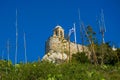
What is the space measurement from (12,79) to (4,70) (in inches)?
113

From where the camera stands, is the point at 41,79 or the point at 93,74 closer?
the point at 41,79

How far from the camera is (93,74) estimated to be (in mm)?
18297

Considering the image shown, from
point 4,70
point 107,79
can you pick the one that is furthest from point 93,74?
point 4,70

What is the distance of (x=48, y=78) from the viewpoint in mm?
16797

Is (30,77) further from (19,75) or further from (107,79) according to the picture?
(107,79)

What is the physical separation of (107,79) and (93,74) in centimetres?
75

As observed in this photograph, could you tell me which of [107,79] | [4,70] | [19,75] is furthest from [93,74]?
[4,70]

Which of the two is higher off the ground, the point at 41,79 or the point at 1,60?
the point at 1,60

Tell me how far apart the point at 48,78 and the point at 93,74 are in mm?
2493

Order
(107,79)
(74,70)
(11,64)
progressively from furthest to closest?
(11,64) < (74,70) < (107,79)

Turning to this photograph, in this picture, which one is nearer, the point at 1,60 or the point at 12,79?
the point at 12,79

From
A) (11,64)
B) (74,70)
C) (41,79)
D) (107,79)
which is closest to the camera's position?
(41,79)

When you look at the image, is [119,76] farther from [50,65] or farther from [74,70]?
[50,65]

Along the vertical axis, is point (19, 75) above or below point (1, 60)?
below
